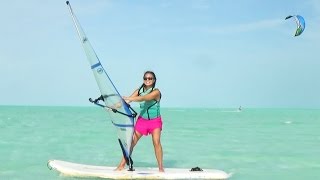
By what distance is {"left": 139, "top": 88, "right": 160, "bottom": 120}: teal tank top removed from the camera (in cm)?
745

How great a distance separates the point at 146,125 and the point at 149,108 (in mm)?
313

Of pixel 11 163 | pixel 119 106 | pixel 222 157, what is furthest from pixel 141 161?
pixel 119 106

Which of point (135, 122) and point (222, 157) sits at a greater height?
point (135, 122)

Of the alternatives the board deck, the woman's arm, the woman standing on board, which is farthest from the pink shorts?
the board deck

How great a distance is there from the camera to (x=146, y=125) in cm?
761

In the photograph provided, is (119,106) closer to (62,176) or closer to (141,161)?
(62,176)

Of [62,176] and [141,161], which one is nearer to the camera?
[62,176]

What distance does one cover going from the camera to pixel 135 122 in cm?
771

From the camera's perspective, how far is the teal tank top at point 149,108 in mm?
7445

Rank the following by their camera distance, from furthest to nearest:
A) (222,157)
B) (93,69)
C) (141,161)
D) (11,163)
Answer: (222,157) < (141,161) < (11,163) < (93,69)

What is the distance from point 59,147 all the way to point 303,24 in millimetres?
7793

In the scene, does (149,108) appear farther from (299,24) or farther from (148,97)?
(299,24)

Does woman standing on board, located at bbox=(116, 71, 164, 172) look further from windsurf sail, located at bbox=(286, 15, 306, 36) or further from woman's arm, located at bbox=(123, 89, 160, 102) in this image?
windsurf sail, located at bbox=(286, 15, 306, 36)

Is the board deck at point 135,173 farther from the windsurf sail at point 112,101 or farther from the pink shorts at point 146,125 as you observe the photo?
the pink shorts at point 146,125
